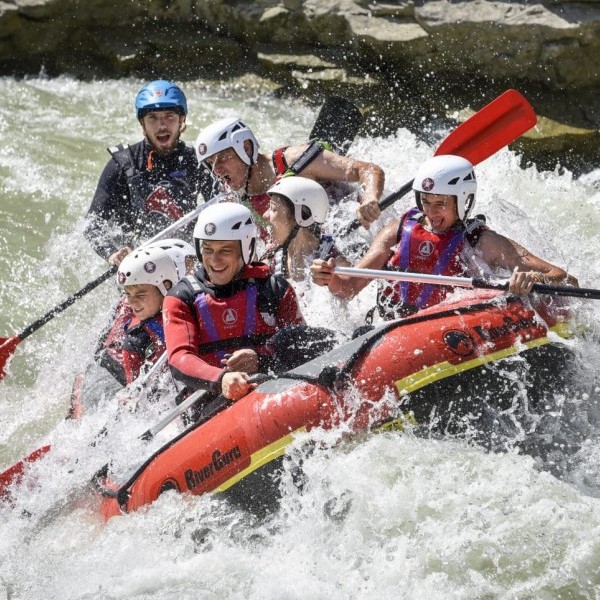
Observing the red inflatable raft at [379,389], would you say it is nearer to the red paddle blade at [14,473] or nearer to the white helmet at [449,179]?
the white helmet at [449,179]

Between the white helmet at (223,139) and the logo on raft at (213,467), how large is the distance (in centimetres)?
229

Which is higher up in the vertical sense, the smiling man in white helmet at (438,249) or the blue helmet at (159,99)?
the blue helmet at (159,99)

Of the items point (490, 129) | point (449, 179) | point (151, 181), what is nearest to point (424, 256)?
point (449, 179)

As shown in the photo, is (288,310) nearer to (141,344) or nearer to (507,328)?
(141,344)

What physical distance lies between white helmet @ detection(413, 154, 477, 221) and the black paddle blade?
A: 2.06 m

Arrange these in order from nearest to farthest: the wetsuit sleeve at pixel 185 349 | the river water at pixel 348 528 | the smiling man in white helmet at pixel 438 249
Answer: the river water at pixel 348 528 → the wetsuit sleeve at pixel 185 349 → the smiling man in white helmet at pixel 438 249

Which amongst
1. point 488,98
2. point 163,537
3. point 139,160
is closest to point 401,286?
point 163,537

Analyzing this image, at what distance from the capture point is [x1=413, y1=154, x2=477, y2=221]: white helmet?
18.5ft

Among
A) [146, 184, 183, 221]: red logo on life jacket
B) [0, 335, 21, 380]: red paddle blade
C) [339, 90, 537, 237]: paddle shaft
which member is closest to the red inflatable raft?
[339, 90, 537, 237]: paddle shaft

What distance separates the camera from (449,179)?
5.65 meters

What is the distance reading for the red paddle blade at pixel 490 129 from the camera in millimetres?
7145

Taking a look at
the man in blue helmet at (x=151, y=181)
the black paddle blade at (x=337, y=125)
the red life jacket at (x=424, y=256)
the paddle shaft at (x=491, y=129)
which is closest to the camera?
the red life jacket at (x=424, y=256)

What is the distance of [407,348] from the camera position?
507cm

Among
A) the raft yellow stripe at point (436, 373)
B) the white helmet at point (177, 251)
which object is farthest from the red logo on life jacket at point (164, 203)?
the raft yellow stripe at point (436, 373)
